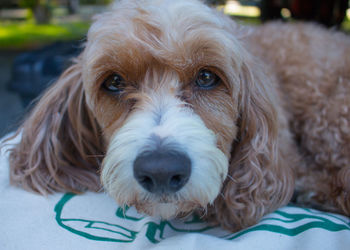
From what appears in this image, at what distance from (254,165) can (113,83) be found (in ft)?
3.58

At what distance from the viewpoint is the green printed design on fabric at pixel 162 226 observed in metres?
2.01

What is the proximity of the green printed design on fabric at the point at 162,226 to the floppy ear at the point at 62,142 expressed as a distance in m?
0.32

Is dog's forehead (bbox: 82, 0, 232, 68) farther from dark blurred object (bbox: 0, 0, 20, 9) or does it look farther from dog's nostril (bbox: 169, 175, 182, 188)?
dark blurred object (bbox: 0, 0, 20, 9)

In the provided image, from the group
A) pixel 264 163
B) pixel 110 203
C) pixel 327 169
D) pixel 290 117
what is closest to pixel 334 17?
pixel 290 117

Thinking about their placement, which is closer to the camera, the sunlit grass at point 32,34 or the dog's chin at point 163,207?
the dog's chin at point 163,207

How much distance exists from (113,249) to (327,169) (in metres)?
1.86

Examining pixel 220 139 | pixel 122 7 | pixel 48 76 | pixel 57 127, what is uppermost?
pixel 122 7

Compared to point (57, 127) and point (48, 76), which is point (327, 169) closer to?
point (57, 127)

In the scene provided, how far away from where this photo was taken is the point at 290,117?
338 centimetres

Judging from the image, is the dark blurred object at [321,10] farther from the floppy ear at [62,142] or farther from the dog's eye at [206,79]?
the floppy ear at [62,142]

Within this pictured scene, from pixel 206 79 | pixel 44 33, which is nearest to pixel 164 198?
pixel 206 79

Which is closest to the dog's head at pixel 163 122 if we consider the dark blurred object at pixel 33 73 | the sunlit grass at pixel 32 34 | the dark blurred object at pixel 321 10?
the dark blurred object at pixel 33 73

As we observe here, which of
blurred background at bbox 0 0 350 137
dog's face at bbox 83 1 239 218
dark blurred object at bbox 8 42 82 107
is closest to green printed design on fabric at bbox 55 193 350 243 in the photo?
dog's face at bbox 83 1 239 218

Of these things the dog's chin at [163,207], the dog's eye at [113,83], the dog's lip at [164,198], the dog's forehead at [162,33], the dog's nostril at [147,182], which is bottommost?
the dog's chin at [163,207]
